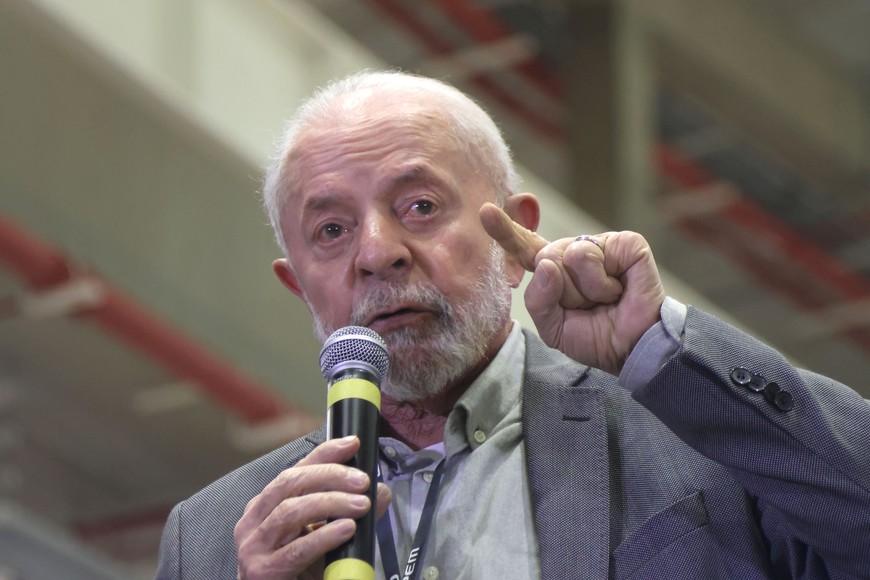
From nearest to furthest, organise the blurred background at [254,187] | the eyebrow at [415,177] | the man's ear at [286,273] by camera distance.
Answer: the eyebrow at [415,177] < the man's ear at [286,273] < the blurred background at [254,187]

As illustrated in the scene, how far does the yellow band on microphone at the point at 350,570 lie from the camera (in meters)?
1.40

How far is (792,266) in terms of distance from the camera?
27.1 feet

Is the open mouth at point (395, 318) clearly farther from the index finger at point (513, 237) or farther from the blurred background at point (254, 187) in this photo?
the blurred background at point (254, 187)

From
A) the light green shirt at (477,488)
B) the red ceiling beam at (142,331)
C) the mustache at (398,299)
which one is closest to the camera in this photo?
the light green shirt at (477,488)

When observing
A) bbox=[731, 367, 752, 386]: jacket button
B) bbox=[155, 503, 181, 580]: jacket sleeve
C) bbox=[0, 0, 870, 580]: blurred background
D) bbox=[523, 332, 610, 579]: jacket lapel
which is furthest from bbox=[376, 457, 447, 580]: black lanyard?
bbox=[0, 0, 870, 580]: blurred background

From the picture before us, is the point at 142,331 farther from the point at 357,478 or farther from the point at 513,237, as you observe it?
the point at 357,478

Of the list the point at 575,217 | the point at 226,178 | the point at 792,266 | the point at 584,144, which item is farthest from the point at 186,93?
the point at 792,266

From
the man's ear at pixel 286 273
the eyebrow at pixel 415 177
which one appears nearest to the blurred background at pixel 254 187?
the man's ear at pixel 286 273

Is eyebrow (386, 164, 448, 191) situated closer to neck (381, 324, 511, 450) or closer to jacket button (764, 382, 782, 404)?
neck (381, 324, 511, 450)

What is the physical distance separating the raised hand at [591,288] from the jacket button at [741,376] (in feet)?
0.36

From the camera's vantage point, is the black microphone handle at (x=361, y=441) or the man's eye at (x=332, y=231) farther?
the man's eye at (x=332, y=231)

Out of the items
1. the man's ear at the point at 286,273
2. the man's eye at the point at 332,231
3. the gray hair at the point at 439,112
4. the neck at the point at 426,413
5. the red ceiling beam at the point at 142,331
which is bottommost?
the neck at the point at 426,413

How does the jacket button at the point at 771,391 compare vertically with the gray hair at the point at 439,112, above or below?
below

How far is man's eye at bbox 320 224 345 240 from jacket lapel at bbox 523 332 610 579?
338 mm
